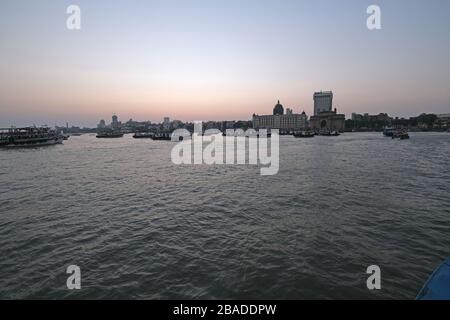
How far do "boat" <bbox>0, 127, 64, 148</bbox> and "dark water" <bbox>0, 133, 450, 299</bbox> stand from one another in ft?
243

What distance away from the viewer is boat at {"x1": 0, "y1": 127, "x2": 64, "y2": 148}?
82.7 meters

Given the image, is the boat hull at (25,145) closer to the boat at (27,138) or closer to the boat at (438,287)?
the boat at (27,138)

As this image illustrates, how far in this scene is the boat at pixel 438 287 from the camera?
5.71 meters

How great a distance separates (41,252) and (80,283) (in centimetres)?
376

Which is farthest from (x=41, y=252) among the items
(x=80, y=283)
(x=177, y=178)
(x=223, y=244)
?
(x=177, y=178)

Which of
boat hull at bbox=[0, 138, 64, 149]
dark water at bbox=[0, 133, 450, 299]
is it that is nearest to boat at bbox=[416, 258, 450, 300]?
dark water at bbox=[0, 133, 450, 299]

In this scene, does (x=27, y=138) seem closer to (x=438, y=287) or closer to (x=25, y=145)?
(x=25, y=145)

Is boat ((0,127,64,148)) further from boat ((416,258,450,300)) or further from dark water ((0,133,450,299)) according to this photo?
boat ((416,258,450,300))

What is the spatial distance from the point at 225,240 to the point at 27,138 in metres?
98.2

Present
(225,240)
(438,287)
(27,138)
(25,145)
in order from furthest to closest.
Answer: (27,138), (25,145), (225,240), (438,287)

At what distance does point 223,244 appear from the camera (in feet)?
40.0

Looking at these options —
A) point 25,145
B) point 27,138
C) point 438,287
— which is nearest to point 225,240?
point 438,287

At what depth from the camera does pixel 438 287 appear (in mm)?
5980
